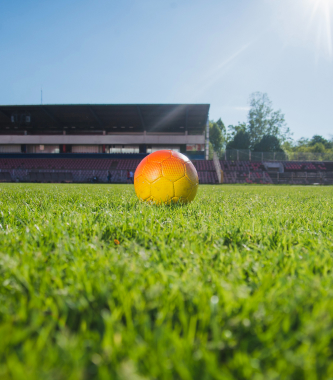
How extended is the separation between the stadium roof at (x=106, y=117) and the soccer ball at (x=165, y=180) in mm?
25199

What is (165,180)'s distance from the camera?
332 centimetres

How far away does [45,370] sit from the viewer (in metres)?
0.60

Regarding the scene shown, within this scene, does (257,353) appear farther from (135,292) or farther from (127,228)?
(127,228)

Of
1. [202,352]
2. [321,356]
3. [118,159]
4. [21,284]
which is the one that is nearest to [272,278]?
[321,356]

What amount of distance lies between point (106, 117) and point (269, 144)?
3439 centimetres

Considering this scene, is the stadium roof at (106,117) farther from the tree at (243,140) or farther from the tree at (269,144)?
the tree at (243,140)

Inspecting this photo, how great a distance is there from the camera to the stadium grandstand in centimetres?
2702

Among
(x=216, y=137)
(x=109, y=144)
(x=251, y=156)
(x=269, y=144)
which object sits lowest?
(x=251, y=156)

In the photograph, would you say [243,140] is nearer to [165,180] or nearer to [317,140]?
[317,140]

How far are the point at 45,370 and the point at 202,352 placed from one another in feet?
1.28

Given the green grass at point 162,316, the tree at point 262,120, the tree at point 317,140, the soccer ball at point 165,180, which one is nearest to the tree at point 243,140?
the tree at point 262,120

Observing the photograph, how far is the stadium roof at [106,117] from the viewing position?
28.2m

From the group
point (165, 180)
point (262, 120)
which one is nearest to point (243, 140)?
point (262, 120)

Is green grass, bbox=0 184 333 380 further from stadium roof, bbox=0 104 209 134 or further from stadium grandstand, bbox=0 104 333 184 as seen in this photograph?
stadium roof, bbox=0 104 209 134
